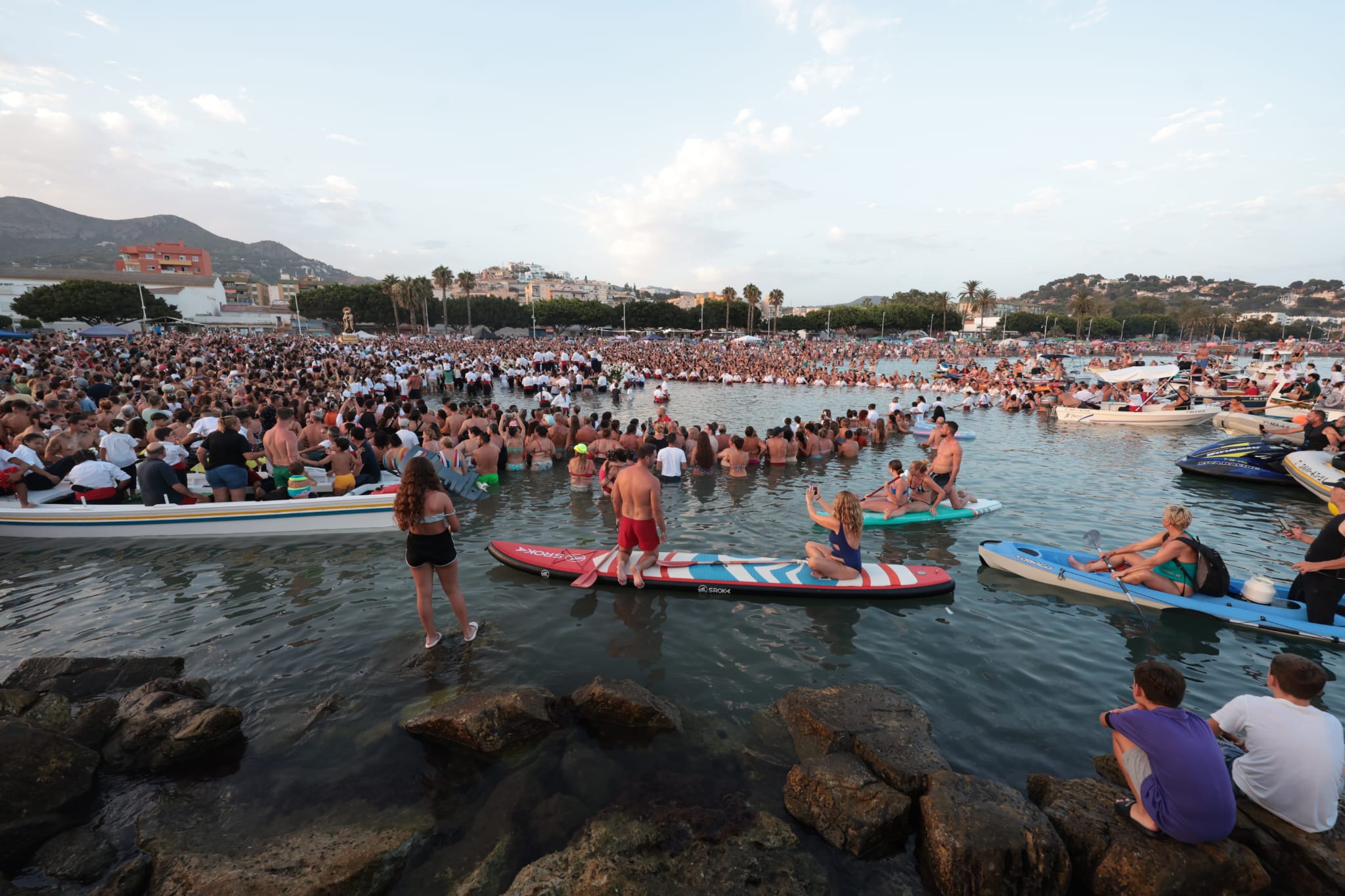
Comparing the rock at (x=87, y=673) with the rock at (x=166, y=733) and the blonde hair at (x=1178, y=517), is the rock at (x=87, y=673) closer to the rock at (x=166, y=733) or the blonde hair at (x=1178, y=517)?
the rock at (x=166, y=733)

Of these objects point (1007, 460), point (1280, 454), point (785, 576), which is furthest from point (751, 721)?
point (1280, 454)

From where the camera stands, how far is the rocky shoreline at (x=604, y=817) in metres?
3.54

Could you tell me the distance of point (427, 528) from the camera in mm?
5602

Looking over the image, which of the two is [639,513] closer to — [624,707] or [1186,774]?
[624,707]

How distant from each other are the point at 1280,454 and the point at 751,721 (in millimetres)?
16194

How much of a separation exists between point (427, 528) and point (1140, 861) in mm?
5993

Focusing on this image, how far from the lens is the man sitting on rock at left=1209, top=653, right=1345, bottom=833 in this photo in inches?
138

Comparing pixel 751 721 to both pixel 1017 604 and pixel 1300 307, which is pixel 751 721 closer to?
pixel 1017 604

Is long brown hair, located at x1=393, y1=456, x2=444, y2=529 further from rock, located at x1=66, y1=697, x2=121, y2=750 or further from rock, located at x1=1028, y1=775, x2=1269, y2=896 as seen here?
rock, located at x1=1028, y1=775, x2=1269, y2=896

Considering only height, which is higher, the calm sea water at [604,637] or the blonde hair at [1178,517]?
the blonde hair at [1178,517]

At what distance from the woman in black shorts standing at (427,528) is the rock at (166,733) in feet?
5.95

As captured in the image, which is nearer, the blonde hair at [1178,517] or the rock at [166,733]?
the rock at [166,733]

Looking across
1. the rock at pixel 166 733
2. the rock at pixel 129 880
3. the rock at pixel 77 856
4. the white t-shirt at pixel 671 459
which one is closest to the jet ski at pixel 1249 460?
the white t-shirt at pixel 671 459

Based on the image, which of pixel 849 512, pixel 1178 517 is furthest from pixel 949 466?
pixel 849 512
